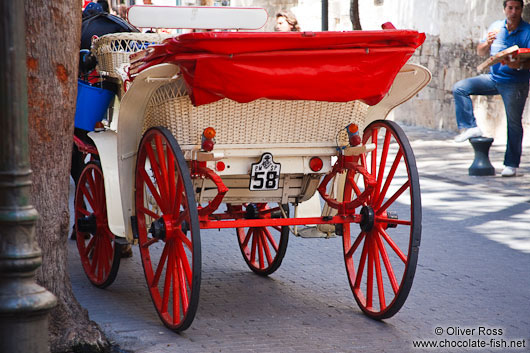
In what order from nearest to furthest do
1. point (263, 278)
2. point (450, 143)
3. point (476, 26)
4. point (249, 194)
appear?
point (249, 194) < point (263, 278) < point (450, 143) < point (476, 26)

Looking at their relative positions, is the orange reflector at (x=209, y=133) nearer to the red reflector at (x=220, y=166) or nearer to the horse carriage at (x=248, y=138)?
the horse carriage at (x=248, y=138)

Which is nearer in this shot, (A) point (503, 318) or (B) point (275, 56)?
(B) point (275, 56)

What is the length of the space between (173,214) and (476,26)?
11.6 meters

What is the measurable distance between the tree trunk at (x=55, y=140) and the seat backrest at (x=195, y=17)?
115 cm

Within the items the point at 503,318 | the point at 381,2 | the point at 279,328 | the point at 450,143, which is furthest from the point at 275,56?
the point at 381,2

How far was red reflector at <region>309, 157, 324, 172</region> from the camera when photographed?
14.8 feet

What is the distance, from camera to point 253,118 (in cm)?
434

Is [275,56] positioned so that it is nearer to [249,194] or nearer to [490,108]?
[249,194]

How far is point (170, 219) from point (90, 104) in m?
1.44

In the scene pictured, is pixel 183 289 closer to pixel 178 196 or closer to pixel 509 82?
pixel 178 196

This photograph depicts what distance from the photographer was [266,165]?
441 centimetres

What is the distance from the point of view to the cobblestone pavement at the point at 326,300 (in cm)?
435

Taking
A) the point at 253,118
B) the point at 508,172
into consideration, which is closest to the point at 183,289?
the point at 253,118

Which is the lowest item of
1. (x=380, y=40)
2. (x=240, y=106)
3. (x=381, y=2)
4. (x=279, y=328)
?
(x=279, y=328)
